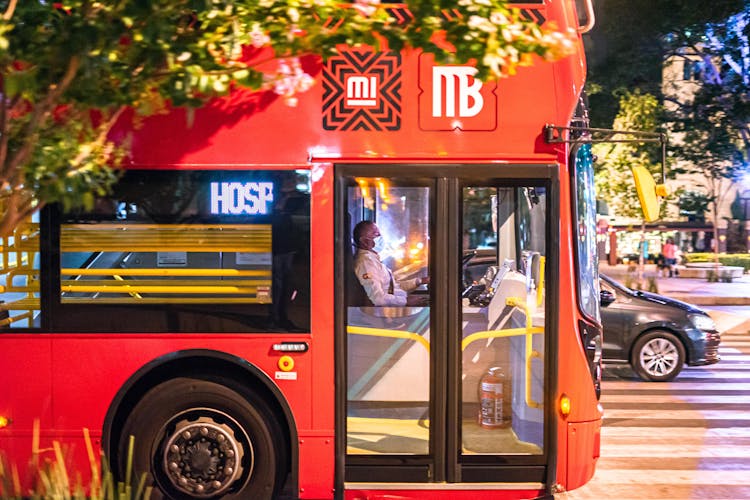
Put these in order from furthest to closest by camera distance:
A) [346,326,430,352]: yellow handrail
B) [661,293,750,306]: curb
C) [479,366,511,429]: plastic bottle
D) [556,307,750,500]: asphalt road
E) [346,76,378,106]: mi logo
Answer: [661,293,750,306]: curb, [556,307,750,500]: asphalt road, [479,366,511,429]: plastic bottle, [346,326,430,352]: yellow handrail, [346,76,378,106]: mi logo

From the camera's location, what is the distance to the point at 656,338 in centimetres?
1230

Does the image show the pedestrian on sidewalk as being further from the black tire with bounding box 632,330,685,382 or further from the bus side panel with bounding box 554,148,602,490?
the bus side panel with bounding box 554,148,602,490

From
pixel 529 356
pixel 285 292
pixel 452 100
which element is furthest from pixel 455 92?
pixel 529 356

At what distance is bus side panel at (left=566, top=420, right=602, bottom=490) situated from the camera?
19.6 ft

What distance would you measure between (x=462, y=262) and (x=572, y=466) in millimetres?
1594

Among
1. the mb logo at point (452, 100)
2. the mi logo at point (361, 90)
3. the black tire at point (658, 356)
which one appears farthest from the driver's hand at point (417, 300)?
the black tire at point (658, 356)

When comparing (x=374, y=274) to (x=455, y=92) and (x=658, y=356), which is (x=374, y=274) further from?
(x=658, y=356)

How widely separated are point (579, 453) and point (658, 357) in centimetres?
685

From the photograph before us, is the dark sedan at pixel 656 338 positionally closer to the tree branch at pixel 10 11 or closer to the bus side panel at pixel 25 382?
the bus side panel at pixel 25 382

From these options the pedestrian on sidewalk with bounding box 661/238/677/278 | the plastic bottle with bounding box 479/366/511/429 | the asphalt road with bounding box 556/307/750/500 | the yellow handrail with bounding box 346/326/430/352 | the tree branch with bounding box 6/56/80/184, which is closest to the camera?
the tree branch with bounding box 6/56/80/184

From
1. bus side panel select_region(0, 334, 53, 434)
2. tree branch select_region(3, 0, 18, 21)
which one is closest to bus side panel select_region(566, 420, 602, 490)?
bus side panel select_region(0, 334, 53, 434)

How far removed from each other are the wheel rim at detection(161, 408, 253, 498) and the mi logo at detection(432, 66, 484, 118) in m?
2.57

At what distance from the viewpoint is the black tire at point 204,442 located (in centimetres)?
586

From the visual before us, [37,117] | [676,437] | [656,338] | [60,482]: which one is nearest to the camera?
[37,117]
